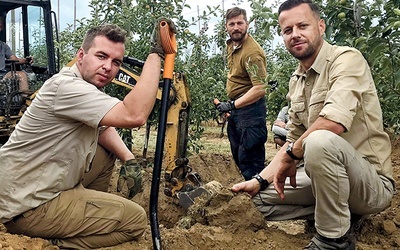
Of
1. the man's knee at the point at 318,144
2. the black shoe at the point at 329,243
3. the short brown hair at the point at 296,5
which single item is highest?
the short brown hair at the point at 296,5

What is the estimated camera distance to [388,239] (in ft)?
9.71

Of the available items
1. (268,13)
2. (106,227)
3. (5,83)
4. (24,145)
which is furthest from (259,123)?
(5,83)

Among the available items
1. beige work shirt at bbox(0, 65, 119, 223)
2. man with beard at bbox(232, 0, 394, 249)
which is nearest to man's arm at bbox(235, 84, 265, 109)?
man with beard at bbox(232, 0, 394, 249)

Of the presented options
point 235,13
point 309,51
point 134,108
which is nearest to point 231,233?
point 134,108

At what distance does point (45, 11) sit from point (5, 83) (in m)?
1.19

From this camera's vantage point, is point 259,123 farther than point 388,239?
Yes

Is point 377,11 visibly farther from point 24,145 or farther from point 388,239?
point 24,145

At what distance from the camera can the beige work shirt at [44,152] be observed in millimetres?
2496

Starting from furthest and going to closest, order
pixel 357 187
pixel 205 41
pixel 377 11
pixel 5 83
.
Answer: pixel 205 41, pixel 5 83, pixel 377 11, pixel 357 187

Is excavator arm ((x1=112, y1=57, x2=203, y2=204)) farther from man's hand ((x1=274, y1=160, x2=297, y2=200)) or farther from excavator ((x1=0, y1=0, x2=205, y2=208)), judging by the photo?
man's hand ((x1=274, y1=160, x2=297, y2=200))

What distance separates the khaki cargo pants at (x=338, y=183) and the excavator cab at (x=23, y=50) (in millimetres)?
4345

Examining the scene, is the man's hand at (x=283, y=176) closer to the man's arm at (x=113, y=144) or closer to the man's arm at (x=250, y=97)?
the man's arm at (x=113, y=144)

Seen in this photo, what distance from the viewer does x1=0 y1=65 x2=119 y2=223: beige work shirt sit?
2496 mm

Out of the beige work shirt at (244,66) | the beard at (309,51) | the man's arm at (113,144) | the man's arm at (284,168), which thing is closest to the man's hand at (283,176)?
the man's arm at (284,168)
